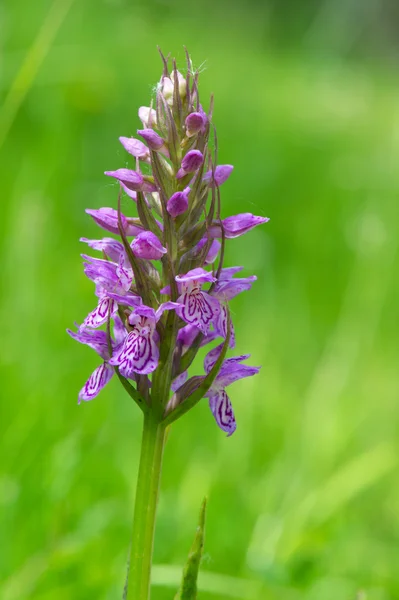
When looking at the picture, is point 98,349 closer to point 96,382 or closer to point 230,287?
point 96,382

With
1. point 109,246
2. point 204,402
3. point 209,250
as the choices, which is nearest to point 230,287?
point 209,250

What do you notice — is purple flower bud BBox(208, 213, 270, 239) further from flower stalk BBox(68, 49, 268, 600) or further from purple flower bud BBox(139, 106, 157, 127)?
purple flower bud BBox(139, 106, 157, 127)

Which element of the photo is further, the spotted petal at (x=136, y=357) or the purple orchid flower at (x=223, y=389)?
the purple orchid flower at (x=223, y=389)

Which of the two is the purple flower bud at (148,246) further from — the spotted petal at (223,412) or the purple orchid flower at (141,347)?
the spotted petal at (223,412)

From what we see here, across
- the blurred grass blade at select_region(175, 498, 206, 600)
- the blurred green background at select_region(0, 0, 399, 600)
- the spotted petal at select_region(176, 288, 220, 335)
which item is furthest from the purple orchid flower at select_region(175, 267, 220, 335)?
the blurred green background at select_region(0, 0, 399, 600)

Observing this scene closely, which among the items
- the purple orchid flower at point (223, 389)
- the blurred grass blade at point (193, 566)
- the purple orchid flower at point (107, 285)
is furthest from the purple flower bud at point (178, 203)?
the blurred grass blade at point (193, 566)
